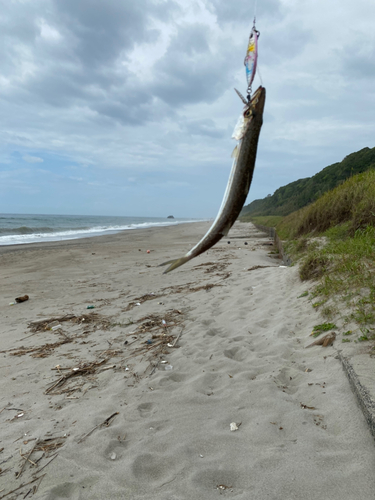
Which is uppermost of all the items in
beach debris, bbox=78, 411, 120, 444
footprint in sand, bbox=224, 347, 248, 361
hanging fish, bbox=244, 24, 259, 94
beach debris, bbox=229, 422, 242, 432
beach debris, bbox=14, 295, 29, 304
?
hanging fish, bbox=244, 24, 259, 94

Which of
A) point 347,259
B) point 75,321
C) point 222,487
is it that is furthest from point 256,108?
point 75,321

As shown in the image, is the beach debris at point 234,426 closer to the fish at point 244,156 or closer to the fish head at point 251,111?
the fish at point 244,156

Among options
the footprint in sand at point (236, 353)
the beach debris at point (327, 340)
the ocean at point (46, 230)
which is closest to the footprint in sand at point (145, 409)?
the footprint in sand at point (236, 353)

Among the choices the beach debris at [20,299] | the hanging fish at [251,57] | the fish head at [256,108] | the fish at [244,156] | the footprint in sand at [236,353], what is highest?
the hanging fish at [251,57]

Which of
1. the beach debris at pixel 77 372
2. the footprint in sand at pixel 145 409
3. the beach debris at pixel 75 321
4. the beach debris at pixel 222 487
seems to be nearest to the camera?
the beach debris at pixel 222 487

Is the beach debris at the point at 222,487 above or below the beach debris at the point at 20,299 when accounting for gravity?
above

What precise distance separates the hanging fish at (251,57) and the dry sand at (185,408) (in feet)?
7.41

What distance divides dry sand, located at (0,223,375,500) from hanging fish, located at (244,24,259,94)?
2260 mm

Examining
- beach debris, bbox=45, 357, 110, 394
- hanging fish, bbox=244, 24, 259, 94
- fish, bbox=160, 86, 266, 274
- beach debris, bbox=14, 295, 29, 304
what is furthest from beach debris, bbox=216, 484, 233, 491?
beach debris, bbox=14, 295, 29, 304

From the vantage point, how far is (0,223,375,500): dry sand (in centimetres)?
179

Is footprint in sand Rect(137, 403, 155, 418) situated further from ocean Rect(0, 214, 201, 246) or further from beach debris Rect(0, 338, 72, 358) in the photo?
ocean Rect(0, 214, 201, 246)

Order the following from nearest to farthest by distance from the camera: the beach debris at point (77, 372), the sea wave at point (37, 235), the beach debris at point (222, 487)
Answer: the beach debris at point (222, 487) < the beach debris at point (77, 372) < the sea wave at point (37, 235)

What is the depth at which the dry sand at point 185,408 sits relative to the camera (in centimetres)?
179

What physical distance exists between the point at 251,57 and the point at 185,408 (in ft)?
8.48
